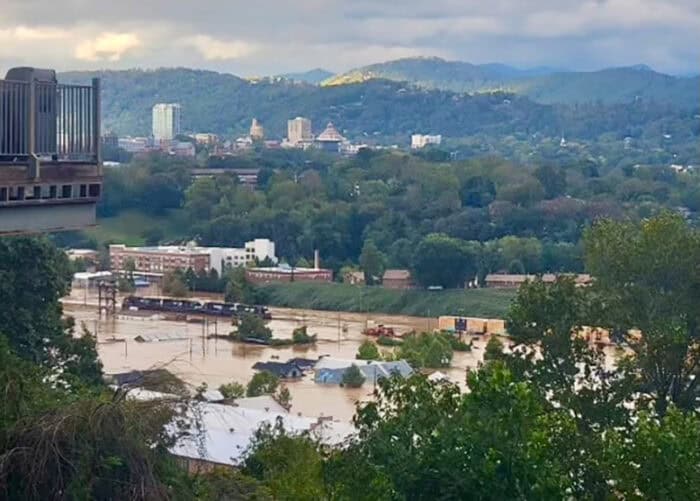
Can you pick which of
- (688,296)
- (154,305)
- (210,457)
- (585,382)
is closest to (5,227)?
(585,382)

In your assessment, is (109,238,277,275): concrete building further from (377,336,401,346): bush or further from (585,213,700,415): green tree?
(585,213,700,415): green tree

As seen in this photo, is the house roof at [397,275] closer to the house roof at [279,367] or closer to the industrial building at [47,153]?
the house roof at [279,367]

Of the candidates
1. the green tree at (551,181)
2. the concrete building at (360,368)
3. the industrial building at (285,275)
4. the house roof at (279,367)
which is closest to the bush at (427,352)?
the concrete building at (360,368)

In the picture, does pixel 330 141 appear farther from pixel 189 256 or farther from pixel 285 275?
pixel 285 275

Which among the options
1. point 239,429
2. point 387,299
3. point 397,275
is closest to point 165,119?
point 397,275

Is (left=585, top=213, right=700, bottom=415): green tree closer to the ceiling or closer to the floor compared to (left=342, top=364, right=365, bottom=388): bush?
closer to the ceiling

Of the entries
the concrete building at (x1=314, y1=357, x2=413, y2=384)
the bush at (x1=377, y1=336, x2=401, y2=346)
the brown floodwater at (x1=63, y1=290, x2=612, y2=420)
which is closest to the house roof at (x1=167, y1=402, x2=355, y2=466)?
the brown floodwater at (x1=63, y1=290, x2=612, y2=420)
